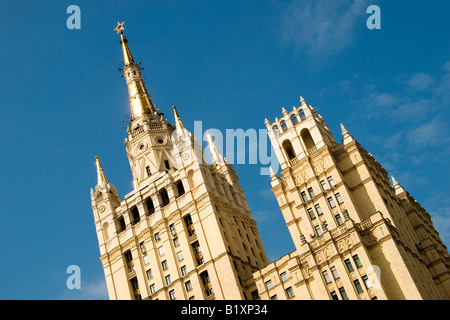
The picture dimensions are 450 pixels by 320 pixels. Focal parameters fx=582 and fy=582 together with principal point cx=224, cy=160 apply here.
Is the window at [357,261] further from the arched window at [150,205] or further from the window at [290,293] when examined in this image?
the arched window at [150,205]

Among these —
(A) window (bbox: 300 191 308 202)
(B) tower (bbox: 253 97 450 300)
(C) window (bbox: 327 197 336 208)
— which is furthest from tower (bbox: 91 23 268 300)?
(C) window (bbox: 327 197 336 208)

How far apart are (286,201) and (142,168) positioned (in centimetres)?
3545

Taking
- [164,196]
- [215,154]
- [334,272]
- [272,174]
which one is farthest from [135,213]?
[334,272]

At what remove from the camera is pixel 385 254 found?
69.6 meters

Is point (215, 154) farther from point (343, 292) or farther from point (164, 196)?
point (343, 292)

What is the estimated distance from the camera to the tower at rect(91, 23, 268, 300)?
87.2 m

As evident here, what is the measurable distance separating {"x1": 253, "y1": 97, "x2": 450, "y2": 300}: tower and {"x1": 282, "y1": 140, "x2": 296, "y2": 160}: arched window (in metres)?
0.15

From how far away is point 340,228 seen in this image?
72.9m

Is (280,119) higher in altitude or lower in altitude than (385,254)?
higher

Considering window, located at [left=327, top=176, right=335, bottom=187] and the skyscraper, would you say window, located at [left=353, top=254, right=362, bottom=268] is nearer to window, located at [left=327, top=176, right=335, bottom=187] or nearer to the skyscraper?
the skyscraper

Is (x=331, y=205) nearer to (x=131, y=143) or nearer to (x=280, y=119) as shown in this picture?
(x=280, y=119)

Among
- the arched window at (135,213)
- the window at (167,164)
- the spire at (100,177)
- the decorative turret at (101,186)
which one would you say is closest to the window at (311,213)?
the arched window at (135,213)

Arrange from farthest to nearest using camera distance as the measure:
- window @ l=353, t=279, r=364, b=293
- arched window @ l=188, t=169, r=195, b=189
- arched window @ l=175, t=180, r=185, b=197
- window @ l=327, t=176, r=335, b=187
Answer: arched window @ l=175, t=180, r=185, b=197 → arched window @ l=188, t=169, r=195, b=189 → window @ l=327, t=176, r=335, b=187 → window @ l=353, t=279, r=364, b=293
